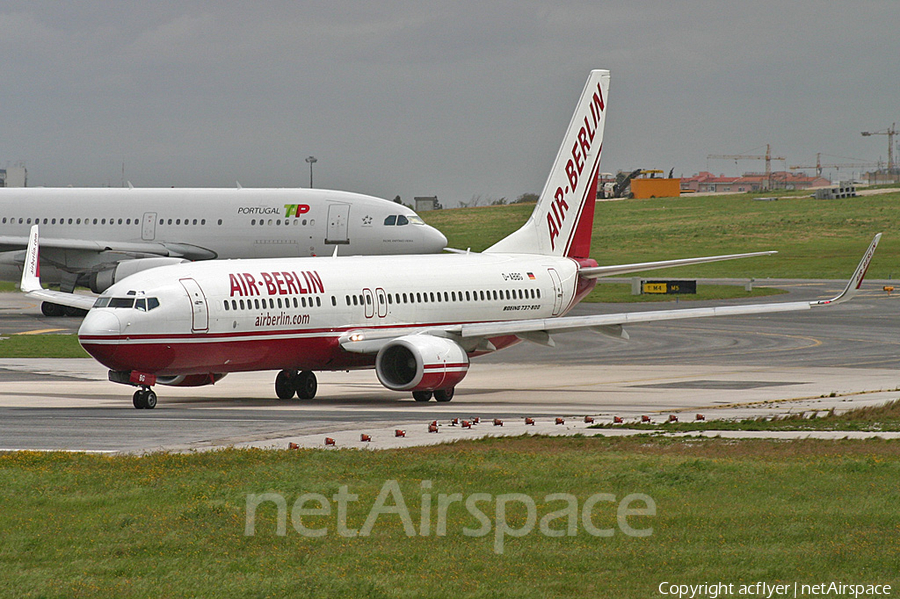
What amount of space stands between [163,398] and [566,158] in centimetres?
1757

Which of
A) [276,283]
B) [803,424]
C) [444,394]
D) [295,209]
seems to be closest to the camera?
[803,424]

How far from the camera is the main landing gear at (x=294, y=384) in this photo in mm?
36594

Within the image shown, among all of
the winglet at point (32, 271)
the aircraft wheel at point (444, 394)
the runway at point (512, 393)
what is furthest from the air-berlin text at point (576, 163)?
the winglet at point (32, 271)

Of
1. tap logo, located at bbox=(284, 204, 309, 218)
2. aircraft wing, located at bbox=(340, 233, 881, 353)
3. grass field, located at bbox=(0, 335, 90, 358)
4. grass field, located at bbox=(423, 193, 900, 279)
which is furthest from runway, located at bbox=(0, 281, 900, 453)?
grass field, located at bbox=(423, 193, 900, 279)

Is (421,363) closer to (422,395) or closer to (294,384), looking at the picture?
(422,395)

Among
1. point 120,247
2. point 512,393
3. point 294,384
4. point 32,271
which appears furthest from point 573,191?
point 120,247

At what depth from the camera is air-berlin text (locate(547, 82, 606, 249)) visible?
45.9 meters

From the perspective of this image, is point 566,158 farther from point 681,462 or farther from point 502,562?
point 502,562

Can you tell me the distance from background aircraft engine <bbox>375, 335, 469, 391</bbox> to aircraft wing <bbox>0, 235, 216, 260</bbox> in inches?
1217

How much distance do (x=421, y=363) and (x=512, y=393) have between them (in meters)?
4.64

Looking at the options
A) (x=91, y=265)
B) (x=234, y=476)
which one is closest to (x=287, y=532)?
(x=234, y=476)

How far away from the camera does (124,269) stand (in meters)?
59.5

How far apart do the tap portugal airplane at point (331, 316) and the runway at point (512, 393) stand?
1.11 metres

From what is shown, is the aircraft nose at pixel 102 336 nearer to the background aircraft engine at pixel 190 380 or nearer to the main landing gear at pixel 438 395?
the background aircraft engine at pixel 190 380
